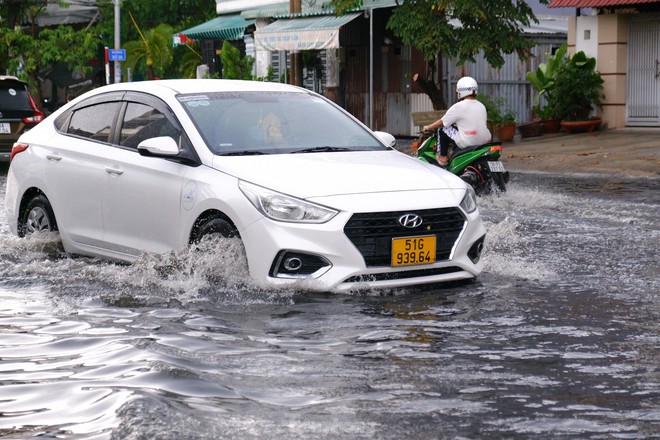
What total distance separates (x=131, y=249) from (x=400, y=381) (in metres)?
3.77

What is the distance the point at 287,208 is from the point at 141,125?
2.03 meters

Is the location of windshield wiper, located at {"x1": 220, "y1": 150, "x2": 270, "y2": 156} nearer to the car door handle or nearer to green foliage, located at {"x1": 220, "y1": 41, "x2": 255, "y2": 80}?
the car door handle

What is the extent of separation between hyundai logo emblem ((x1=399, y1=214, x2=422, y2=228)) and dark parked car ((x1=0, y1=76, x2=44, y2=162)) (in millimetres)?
14181

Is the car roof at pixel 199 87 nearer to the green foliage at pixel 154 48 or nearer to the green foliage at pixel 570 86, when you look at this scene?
the green foliage at pixel 570 86

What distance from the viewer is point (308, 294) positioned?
26.0ft

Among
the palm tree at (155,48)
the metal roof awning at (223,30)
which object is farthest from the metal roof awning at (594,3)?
the palm tree at (155,48)

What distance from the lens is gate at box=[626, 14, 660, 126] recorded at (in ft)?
85.0


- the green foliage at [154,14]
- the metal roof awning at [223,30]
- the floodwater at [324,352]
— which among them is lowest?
the floodwater at [324,352]

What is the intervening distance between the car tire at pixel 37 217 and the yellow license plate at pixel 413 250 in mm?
3504

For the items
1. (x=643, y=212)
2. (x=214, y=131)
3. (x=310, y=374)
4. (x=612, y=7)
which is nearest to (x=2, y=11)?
(x=612, y=7)

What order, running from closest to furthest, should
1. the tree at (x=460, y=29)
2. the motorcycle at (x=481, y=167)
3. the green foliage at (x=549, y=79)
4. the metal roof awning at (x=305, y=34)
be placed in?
1. the motorcycle at (x=481, y=167)
2. the tree at (x=460, y=29)
3. the green foliage at (x=549, y=79)
4. the metal roof awning at (x=305, y=34)

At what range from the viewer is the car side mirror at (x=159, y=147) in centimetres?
841

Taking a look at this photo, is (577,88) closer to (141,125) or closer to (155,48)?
(141,125)

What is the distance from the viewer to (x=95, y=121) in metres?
9.78
